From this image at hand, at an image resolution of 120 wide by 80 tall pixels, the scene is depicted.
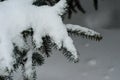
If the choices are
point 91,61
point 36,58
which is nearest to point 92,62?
point 91,61

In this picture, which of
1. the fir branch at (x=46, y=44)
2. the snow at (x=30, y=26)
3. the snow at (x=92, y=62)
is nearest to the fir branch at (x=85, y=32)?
the snow at (x=30, y=26)

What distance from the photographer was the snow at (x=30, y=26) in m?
1.13

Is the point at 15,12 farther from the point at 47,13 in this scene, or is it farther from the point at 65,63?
the point at 65,63

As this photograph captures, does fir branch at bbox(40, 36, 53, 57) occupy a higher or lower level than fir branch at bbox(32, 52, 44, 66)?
higher

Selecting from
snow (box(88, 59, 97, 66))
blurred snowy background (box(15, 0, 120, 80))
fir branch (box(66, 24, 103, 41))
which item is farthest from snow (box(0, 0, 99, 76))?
snow (box(88, 59, 97, 66))

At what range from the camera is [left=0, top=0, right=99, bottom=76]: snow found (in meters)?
1.13

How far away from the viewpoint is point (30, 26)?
123 cm

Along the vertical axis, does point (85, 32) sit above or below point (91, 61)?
above

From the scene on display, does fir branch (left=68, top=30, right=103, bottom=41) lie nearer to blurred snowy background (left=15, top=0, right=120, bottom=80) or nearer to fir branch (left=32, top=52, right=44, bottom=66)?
fir branch (left=32, top=52, right=44, bottom=66)

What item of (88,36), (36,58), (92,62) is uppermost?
(88,36)

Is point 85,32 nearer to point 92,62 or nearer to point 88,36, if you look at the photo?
point 88,36

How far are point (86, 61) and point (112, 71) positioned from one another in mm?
241

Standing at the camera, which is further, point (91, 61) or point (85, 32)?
point (91, 61)

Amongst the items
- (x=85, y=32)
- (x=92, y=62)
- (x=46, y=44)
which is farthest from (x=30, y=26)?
(x=92, y=62)
